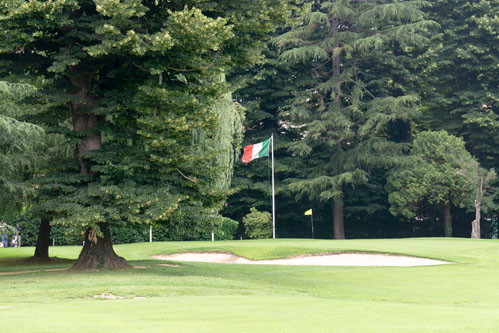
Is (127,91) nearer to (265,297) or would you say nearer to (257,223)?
(265,297)

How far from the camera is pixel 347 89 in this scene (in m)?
46.7

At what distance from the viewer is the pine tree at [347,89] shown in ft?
141

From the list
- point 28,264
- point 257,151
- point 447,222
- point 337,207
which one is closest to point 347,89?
point 337,207

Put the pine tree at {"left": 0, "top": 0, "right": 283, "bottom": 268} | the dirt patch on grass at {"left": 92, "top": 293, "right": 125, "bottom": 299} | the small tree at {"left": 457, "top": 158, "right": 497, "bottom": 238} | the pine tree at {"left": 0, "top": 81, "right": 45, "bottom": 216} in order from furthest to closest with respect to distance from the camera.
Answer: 1. the small tree at {"left": 457, "top": 158, "right": 497, "bottom": 238}
2. the pine tree at {"left": 0, "top": 81, "right": 45, "bottom": 216}
3. the pine tree at {"left": 0, "top": 0, "right": 283, "bottom": 268}
4. the dirt patch on grass at {"left": 92, "top": 293, "right": 125, "bottom": 299}

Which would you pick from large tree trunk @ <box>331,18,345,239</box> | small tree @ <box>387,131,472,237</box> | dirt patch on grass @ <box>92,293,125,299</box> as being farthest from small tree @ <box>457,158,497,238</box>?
dirt patch on grass @ <box>92,293,125,299</box>

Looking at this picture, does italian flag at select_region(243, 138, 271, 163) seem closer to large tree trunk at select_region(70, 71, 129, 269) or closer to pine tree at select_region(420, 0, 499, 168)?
pine tree at select_region(420, 0, 499, 168)

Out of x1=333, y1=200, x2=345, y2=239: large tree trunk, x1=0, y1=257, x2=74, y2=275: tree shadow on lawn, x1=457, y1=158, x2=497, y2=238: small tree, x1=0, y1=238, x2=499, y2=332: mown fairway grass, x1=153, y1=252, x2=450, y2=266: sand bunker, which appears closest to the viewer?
x1=0, y1=238, x2=499, y2=332: mown fairway grass

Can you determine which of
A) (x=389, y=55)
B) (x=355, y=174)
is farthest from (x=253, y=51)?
(x=389, y=55)

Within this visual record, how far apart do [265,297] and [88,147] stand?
27.3 feet

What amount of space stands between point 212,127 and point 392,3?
2963cm

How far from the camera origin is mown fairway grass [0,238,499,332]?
26.8ft

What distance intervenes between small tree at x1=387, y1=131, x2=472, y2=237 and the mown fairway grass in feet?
43.5

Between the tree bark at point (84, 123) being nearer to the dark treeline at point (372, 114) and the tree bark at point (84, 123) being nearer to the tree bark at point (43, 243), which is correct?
the tree bark at point (43, 243)

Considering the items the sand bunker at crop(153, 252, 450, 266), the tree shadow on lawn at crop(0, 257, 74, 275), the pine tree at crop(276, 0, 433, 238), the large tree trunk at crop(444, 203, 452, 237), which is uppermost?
the pine tree at crop(276, 0, 433, 238)
